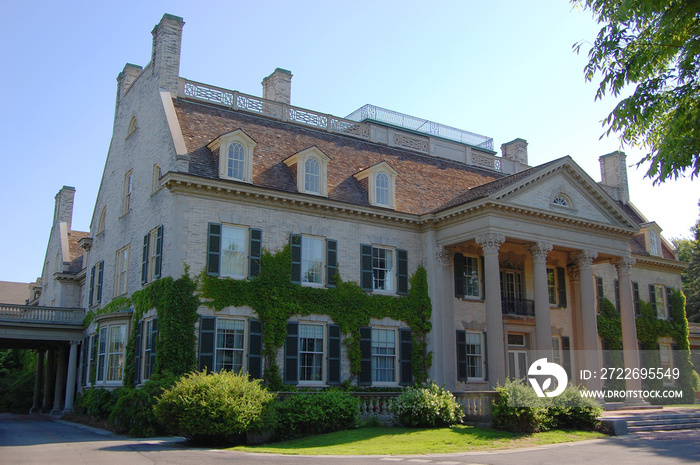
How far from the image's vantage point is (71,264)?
128 ft

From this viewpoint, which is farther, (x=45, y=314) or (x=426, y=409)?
(x=45, y=314)

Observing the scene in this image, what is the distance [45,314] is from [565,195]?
2770 centimetres

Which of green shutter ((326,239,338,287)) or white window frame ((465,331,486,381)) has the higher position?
green shutter ((326,239,338,287))

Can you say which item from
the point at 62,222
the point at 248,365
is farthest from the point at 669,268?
the point at 62,222

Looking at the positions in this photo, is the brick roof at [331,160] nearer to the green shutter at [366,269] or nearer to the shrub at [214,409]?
the green shutter at [366,269]

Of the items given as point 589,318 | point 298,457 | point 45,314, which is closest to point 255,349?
point 298,457

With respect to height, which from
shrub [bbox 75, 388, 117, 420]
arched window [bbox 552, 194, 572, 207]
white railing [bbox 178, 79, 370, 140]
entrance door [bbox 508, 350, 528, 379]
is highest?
white railing [bbox 178, 79, 370, 140]

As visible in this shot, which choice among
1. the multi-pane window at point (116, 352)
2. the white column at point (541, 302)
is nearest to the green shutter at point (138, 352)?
the multi-pane window at point (116, 352)

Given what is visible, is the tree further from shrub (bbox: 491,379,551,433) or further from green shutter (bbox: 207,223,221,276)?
green shutter (bbox: 207,223,221,276)

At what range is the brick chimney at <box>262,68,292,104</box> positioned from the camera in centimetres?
3069

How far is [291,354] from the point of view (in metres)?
24.2

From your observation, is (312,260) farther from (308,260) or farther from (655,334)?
(655,334)

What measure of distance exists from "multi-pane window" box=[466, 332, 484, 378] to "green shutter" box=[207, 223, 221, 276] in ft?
41.0

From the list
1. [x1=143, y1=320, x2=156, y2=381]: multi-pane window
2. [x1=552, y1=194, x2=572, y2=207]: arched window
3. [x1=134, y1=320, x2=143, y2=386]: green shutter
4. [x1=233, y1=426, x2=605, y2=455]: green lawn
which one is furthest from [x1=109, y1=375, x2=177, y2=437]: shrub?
[x1=552, y1=194, x2=572, y2=207]: arched window
